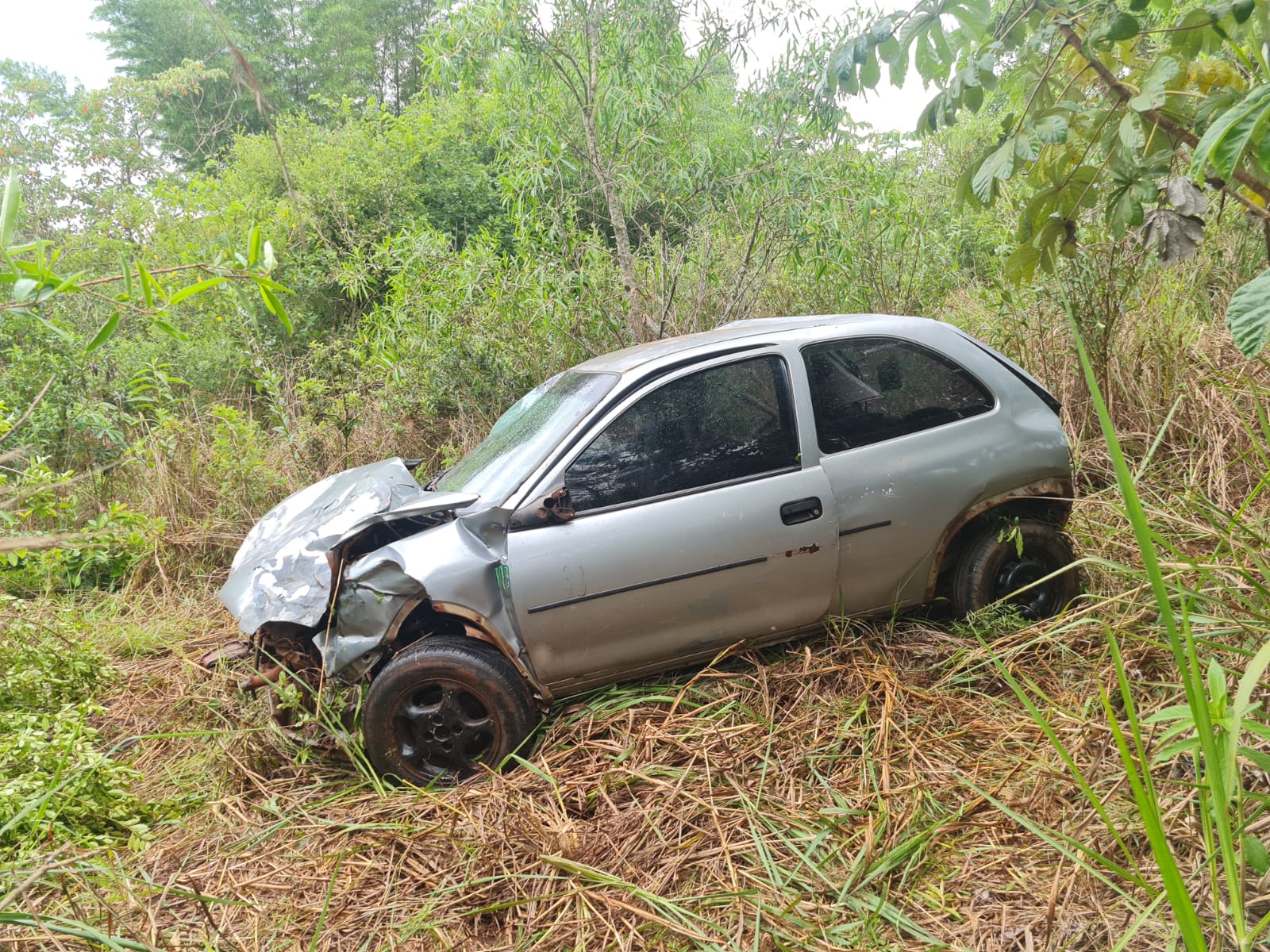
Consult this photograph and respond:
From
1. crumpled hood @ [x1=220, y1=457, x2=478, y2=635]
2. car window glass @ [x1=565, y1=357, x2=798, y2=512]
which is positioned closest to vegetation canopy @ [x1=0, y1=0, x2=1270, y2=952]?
crumpled hood @ [x1=220, y1=457, x2=478, y2=635]

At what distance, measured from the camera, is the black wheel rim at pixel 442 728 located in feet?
10.9

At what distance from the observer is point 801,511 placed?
137 inches

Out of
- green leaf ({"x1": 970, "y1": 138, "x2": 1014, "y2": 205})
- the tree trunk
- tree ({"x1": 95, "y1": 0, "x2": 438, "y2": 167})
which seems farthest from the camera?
tree ({"x1": 95, "y1": 0, "x2": 438, "y2": 167})

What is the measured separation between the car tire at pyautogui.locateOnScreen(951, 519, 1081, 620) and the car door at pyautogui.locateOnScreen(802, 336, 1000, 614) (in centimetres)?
20

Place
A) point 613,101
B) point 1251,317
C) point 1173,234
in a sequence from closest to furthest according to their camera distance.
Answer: point 1251,317 < point 1173,234 < point 613,101

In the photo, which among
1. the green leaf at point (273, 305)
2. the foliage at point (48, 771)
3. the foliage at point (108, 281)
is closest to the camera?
the foliage at point (108, 281)

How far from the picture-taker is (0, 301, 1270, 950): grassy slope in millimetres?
2361

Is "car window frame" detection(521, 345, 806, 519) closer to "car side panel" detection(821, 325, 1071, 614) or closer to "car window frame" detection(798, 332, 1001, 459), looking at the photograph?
"car window frame" detection(798, 332, 1001, 459)

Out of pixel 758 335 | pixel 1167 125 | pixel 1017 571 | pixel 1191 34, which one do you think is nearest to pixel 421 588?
pixel 758 335

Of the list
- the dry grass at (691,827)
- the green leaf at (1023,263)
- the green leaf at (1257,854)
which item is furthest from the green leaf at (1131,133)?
the green leaf at (1257,854)

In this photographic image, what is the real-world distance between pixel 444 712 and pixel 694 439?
1.49 meters

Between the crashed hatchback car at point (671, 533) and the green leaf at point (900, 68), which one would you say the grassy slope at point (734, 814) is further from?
the green leaf at point (900, 68)

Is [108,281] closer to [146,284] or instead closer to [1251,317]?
[146,284]

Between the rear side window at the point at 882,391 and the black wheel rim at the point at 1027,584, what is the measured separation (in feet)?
2.34
